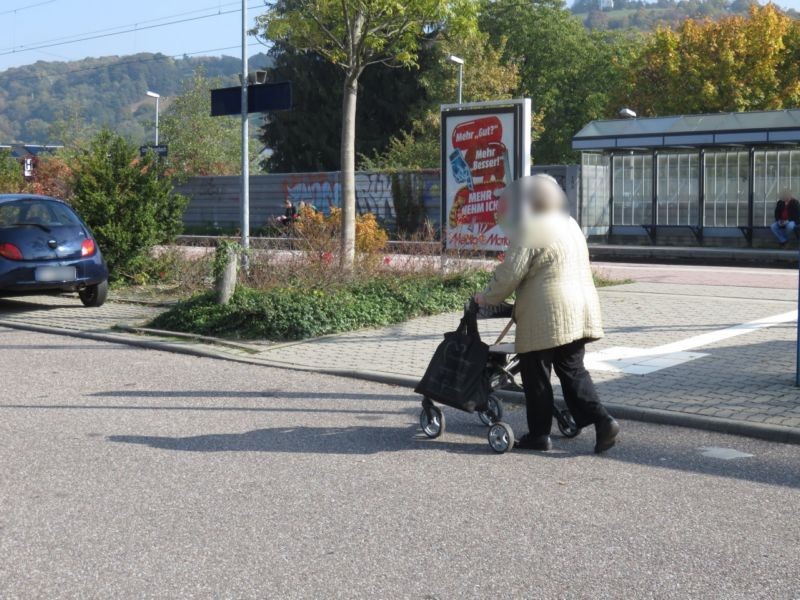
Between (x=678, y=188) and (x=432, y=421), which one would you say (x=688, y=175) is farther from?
(x=432, y=421)

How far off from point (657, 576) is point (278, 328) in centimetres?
703

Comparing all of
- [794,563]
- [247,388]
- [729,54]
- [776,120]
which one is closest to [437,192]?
[776,120]

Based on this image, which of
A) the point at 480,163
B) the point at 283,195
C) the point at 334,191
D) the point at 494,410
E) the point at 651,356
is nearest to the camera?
the point at 494,410

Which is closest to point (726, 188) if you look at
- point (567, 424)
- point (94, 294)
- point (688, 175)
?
point (688, 175)

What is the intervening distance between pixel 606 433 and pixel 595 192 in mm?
24475

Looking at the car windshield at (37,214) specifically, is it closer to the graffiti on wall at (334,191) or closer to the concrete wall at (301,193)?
the concrete wall at (301,193)

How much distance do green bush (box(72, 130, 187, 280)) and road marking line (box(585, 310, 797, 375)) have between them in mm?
8262

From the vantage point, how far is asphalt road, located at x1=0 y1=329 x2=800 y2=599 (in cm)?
420

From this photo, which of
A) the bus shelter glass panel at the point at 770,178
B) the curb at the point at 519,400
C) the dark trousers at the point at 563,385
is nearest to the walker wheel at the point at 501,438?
the dark trousers at the point at 563,385

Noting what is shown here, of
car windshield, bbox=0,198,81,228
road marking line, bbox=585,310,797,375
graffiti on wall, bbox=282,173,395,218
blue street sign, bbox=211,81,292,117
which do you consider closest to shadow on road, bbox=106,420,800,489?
road marking line, bbox=585,310,797,375

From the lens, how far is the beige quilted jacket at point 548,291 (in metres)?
6.08

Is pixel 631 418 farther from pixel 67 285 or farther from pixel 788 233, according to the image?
→ pixel 788 233

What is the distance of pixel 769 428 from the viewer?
6695 millimetres

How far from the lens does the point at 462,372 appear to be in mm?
6336
